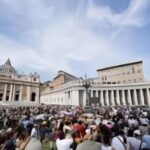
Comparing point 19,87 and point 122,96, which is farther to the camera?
point 19,87

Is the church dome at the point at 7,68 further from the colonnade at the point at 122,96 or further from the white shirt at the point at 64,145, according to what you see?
the white shirt at the point at 64,145

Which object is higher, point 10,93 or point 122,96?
point 10,93

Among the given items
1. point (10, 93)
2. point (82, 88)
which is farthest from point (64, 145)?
point (10, 93)

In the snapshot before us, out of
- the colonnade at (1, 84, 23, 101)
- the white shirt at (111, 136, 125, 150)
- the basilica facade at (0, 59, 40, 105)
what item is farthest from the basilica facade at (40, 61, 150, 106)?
the white shirt at (111, 136, 125, 150)

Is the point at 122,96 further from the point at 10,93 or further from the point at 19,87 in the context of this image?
the point at 10,93

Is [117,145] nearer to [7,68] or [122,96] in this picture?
[122,96]

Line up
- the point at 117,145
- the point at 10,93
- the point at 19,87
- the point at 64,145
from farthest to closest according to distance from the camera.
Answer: the point at 19,87 → the point at 10,93 → the point at 64,145 → the point at 117,145

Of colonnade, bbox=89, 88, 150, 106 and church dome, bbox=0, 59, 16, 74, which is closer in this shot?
colonnade, bbox=89, 88, 150, 106

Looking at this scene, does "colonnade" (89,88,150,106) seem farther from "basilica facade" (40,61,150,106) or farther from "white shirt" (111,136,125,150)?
"white shirt" (111,136,125,150)

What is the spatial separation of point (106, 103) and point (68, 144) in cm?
5529

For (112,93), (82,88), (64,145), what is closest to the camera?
(64,145)

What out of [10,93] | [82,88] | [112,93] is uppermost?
[10,93]

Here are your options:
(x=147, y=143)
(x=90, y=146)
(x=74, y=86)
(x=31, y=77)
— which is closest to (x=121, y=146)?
(x=90, y=146)

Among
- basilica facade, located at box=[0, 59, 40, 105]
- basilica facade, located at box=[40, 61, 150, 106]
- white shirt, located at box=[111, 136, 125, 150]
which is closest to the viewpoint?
white shirt, located at box=[111, 136, 125, 150]
